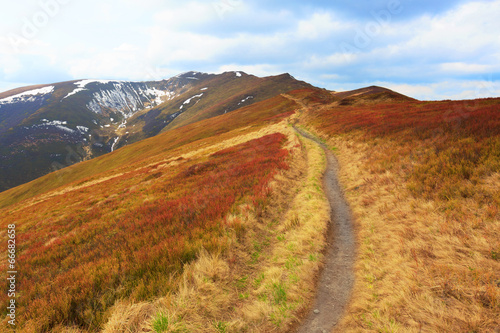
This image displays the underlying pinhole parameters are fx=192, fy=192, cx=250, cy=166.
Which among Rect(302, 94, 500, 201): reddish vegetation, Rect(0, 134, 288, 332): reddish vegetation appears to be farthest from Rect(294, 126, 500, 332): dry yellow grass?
Rect(0, 134, 288, 332): reddish vegetation

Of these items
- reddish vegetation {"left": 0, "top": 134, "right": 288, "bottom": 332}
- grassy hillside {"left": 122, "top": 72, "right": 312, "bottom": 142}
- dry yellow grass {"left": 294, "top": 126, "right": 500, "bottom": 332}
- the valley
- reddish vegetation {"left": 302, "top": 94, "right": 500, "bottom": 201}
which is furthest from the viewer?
grassy hillside {"left": 122, "top": 72, "right": 312, "bottom": 142}

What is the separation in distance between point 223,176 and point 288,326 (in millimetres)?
11638

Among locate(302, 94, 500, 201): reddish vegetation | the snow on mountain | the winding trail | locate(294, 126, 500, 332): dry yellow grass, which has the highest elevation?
the snow on mountain

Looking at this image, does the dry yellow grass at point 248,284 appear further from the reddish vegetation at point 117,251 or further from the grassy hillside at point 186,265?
the reddish vegetation at point 117,251

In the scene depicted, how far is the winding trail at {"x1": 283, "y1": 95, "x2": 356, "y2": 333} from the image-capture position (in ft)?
14.8

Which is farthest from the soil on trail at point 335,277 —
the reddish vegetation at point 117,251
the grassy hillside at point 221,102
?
the grassy hillside at point 221,102

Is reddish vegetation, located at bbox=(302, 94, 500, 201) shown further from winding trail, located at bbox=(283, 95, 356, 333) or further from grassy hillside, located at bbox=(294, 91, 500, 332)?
winding trail, located at bbox=(283, 95, 356, 333)

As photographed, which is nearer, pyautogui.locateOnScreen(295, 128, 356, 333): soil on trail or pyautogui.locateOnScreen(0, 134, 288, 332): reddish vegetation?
pyautogui.locateOnScreen(295, 128, 356, 333): soil on trail

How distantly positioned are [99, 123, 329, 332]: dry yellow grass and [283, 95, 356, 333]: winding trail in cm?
28

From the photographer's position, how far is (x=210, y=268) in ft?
18.9

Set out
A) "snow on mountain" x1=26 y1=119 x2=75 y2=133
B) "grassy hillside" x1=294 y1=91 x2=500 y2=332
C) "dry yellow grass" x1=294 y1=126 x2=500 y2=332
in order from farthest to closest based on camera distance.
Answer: "snow on mountain" x1=26 y1=119 x2=75 y2=133 < "grassy hillside" x1=294 y1=91 x2=500 y2=332 < "dry yellow grass" x1=294 y1=126 x2=500 y2=332

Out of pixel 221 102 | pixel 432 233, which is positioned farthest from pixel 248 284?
pixel 221 102

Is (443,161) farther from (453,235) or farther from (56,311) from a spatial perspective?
(56,311)

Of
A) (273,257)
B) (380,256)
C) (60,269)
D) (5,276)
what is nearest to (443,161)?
(380,256)
